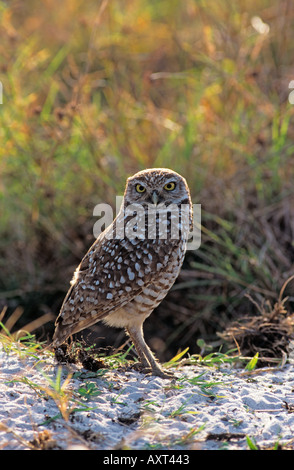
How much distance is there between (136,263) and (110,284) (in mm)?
180

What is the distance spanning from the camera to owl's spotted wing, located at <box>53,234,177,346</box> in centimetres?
322

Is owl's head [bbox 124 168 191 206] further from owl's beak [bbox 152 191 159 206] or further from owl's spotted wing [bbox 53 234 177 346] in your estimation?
owl's spotted wing [bbox 53 234 177 346]

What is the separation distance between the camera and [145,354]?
3.42m

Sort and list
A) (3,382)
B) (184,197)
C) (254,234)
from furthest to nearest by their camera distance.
A: (254,234), (184,197), (3,382)

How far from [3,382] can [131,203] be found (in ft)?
3.97

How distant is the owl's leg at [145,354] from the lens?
10.9 ft

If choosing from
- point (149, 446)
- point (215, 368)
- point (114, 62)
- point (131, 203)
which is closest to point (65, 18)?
point (114, 62)

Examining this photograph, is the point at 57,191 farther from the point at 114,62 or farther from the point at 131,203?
the point at 131,203

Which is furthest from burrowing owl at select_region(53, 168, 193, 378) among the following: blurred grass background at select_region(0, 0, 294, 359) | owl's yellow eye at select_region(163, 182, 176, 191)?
blurred grass background at select_region(0, 0, 294, 359)

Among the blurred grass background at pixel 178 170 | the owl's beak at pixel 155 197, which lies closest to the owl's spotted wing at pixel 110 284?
the owl's beak at pixel 155 197

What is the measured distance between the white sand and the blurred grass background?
143 centimetres

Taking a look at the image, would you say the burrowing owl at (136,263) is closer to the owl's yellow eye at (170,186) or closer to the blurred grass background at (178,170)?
the owl's yellow eye at (170,186)

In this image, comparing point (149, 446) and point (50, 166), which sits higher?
point (50, 166)

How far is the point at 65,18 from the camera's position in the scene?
8.09 meters
